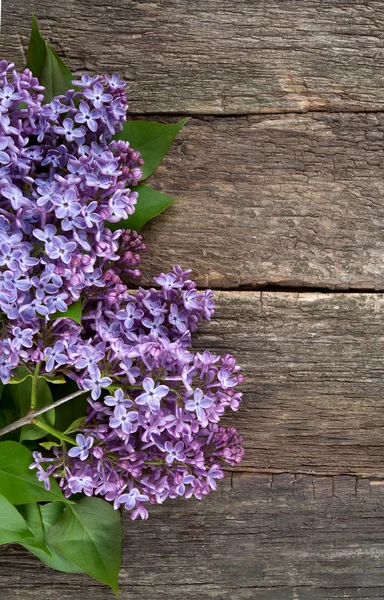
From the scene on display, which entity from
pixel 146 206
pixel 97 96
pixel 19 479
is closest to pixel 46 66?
pixel 97 96

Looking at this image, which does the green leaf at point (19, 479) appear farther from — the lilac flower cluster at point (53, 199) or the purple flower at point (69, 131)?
the purple flower at point (69, 131)

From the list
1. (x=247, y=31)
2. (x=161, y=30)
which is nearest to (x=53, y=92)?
(x=161, y=30)

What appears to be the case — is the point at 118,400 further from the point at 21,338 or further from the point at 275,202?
the point at 275,202

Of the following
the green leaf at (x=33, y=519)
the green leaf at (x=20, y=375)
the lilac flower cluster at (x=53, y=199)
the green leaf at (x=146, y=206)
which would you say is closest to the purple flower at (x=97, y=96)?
the lilac flower cluster at (x=53, y=199)

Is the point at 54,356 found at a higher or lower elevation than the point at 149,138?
lower

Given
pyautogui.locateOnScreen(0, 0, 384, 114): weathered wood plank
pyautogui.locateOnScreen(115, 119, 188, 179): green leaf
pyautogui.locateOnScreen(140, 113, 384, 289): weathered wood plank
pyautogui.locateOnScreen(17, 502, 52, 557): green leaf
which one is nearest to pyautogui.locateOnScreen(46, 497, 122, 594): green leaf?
pyautogui.locateOnScreen(17, 502, 52, 557): green leaf
